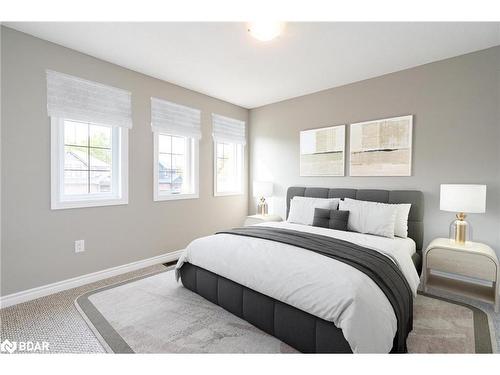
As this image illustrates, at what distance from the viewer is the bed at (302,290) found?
1444 millimetres

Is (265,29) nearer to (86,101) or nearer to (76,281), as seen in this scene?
(86,101)

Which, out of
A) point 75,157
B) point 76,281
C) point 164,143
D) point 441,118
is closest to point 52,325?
point 76,281

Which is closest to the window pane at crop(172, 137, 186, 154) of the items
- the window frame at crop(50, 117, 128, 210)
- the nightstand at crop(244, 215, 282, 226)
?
the window frame at crop(50, 117, 128, 210)

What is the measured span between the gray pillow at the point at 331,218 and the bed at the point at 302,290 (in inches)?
11.3

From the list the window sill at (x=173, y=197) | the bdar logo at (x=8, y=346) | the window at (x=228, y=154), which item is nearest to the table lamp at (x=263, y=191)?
the window at (x=228, y=154)

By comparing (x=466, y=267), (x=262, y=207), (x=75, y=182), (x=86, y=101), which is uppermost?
(x=86, y=101)

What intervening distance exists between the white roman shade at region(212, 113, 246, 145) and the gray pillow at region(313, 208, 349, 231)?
6.82ft

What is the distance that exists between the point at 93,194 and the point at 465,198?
3.93 m

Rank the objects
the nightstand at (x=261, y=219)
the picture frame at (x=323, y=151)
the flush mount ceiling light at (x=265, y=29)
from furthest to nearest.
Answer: the nightstand at (x=261, y=219) → the picture frame at (x=323, y=151) → the flush mount ceiling light at (x=265, y=29)

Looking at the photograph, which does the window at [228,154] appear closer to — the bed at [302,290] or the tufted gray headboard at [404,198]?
the tufted gray headboard at [404,198]

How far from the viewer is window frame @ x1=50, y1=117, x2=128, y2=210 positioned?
8.31ft

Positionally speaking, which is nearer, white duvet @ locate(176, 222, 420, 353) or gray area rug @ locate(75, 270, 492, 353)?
white duvet @ locate(176, 222, 420, 353)

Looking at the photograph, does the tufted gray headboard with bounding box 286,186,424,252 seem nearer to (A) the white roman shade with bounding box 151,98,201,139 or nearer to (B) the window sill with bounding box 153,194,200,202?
(B) the window sill with bounding box 153,194,200,202

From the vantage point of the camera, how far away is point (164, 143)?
361 centimetres
